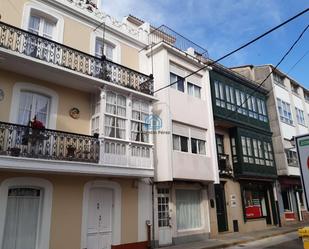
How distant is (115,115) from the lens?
11.5 m

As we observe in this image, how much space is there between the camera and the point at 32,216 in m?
9.45

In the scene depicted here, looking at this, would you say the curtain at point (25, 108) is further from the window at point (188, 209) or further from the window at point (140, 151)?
the window at point (188, 209)

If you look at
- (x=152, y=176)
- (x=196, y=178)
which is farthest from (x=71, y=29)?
(x=196, y=178)

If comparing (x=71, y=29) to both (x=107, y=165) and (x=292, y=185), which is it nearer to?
(x=107, y=165)

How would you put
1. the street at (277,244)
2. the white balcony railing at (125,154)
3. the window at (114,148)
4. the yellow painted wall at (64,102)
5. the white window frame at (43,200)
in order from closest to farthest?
the white window frame at (43,200), the yellow painted wall at (64,102), the white balcony railing at (125,154), the window at (114,148), the street at (277,244)

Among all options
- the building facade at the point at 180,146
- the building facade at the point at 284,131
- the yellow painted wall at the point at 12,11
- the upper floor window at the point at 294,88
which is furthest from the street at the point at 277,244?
the upper floor window at the point at 294,88

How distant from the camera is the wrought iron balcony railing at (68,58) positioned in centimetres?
939

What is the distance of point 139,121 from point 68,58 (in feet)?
12.6

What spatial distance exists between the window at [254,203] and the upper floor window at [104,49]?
12.7 m

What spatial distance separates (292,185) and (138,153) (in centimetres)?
1735

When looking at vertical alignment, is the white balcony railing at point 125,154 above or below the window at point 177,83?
below

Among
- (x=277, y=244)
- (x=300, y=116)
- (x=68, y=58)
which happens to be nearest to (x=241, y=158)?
(x=277, y=244)

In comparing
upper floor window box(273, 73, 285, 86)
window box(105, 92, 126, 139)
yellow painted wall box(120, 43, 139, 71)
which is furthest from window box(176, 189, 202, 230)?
upper floor window box(273, 73, 285, 86)

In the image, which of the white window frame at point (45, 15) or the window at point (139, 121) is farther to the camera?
the window at point (139, 121)
